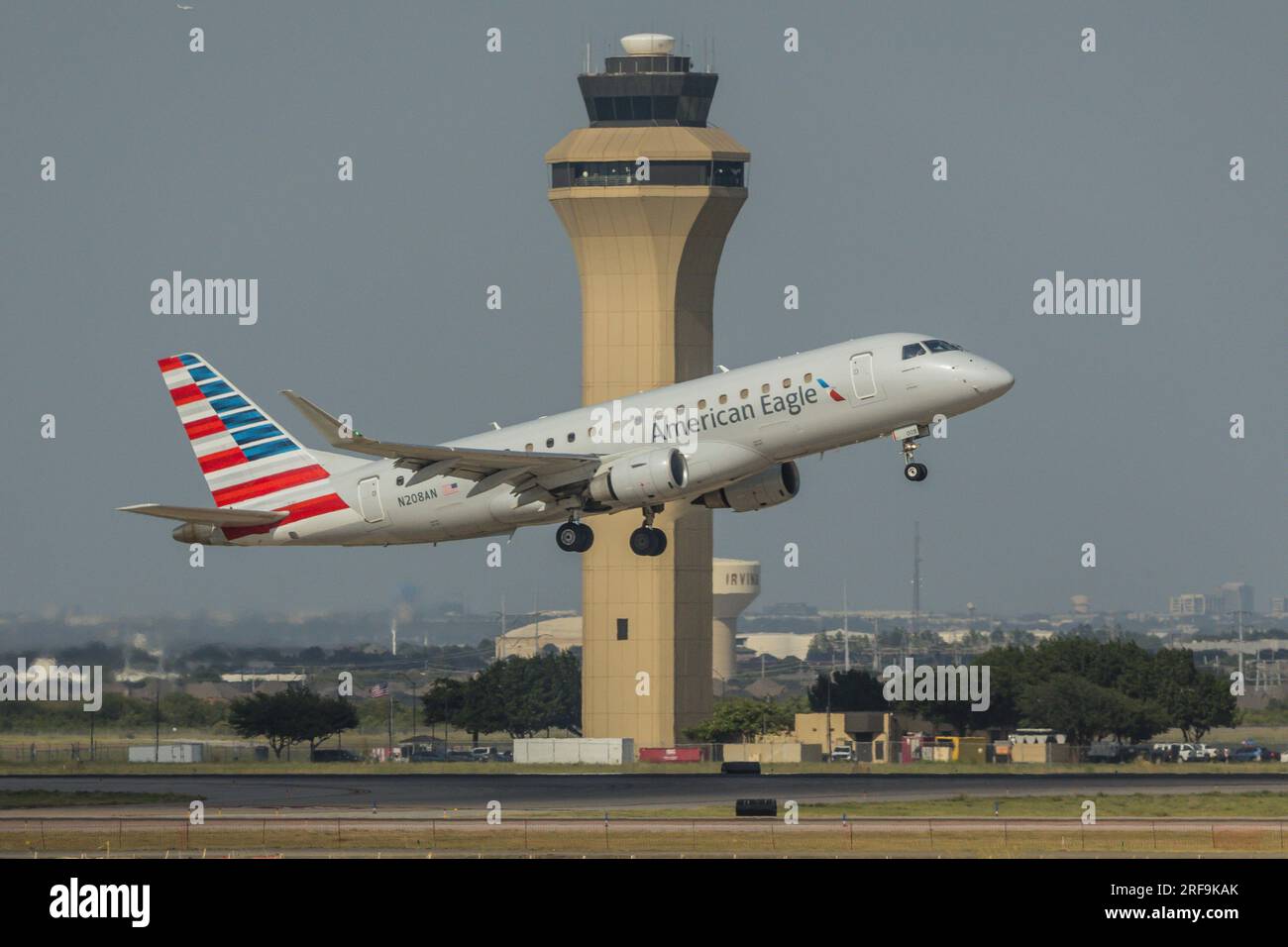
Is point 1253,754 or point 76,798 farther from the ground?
point 1253,754

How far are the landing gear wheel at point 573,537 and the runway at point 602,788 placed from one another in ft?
27.9

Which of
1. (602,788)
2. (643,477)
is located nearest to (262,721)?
(602,788)

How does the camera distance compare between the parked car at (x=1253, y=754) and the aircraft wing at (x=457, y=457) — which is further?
the parked car at (x=1253, y=754)

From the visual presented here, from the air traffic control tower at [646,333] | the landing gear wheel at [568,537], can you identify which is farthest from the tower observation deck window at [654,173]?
the landing gear wheel at [568,537]

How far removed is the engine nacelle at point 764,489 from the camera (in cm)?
8819

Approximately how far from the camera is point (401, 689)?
174 m

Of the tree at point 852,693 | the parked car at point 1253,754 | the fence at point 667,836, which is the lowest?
the fence at point 667,836

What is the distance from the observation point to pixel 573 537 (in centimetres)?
8900

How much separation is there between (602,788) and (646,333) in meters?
72.7

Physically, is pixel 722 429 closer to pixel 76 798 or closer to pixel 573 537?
pixel 573 537

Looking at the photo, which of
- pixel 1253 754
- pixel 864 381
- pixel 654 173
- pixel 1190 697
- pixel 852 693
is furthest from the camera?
pixel 654 173

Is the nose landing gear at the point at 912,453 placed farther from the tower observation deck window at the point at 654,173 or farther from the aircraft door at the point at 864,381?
the tower observation deck window at the point at 654,173
